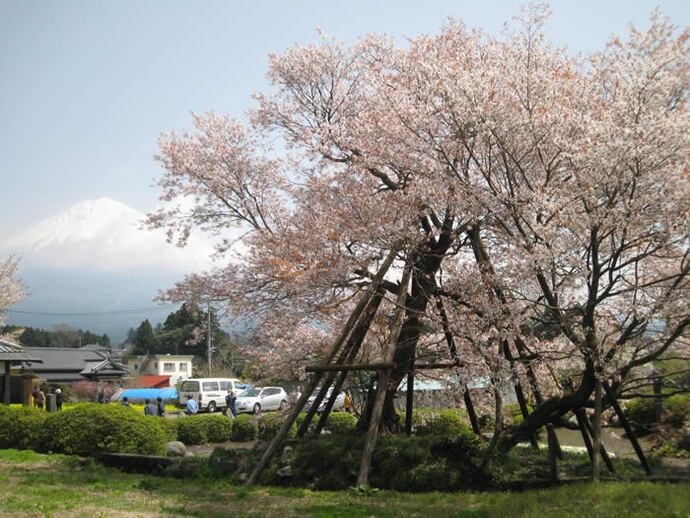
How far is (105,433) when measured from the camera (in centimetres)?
1273

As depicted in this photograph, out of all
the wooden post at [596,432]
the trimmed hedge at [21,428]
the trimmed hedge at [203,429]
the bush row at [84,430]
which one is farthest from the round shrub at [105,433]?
the wooden post at [596,432]

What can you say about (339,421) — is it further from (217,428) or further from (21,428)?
(21,428)

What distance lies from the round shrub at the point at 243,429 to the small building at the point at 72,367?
82.4 feet

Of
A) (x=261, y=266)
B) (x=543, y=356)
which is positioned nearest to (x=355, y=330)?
(x=261, y=266)

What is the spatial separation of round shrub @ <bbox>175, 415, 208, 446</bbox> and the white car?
32.2 ft

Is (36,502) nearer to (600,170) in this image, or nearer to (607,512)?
(607,512)

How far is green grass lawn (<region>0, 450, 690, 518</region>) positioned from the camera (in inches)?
234

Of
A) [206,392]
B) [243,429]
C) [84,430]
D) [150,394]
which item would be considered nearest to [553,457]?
[84,430]

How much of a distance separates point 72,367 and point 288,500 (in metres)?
40.1

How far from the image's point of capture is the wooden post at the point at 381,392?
348 inches

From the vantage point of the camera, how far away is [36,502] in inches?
301

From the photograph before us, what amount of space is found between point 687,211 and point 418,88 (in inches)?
157

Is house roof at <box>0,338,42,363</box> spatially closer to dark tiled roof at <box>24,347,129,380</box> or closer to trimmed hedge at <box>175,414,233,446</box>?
trimmed hedge at <box>175,414,233,446</box>

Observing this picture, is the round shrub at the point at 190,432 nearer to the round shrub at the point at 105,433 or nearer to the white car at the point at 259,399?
the round shrub at the point at 105,433
